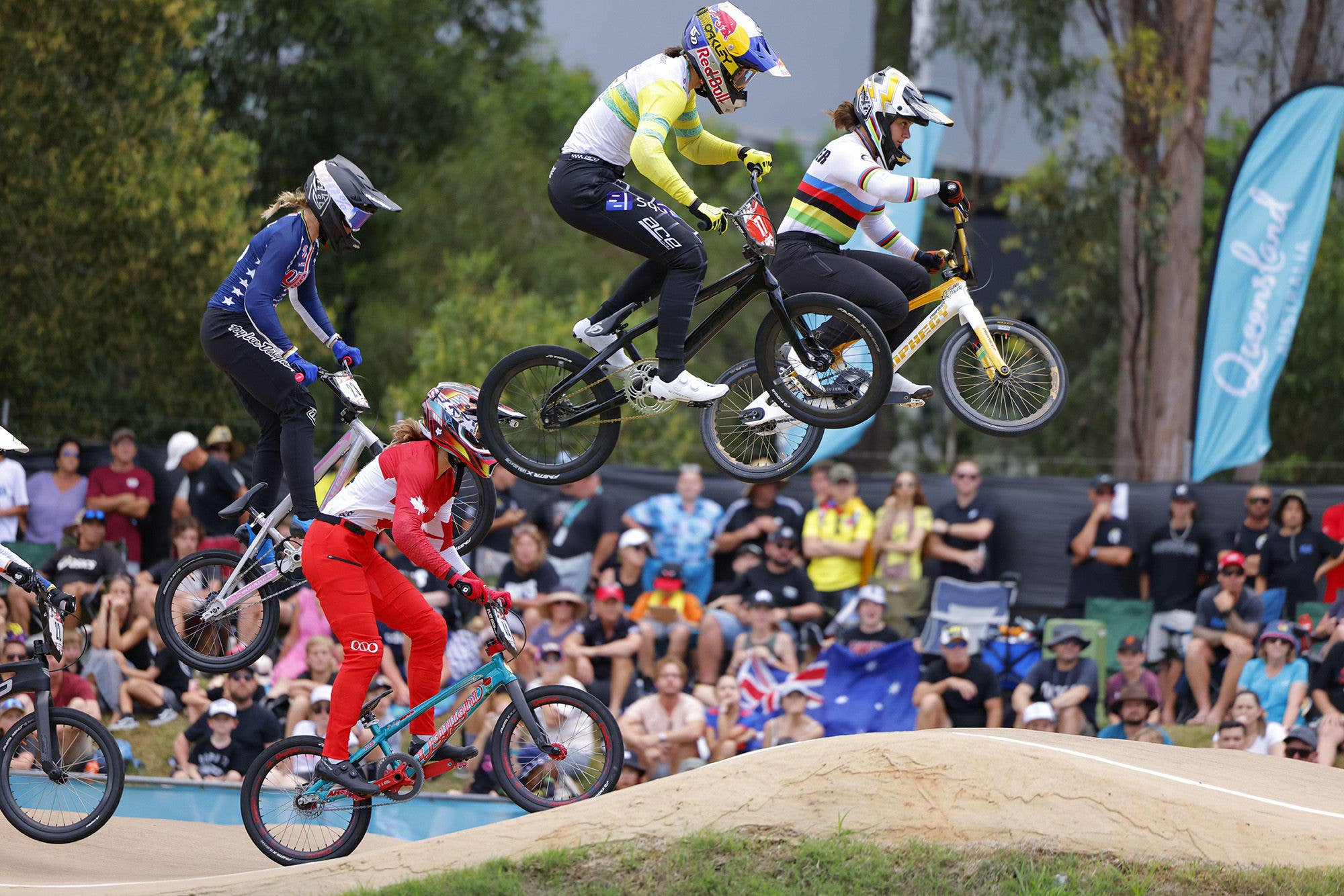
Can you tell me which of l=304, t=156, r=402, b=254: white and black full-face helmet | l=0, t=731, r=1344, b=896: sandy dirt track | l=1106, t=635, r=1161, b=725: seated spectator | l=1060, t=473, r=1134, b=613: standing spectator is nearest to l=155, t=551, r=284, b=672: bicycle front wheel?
l=0, t=731, r=1344, b=896: sandy dirt track

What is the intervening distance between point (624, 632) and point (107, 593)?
4.66 meters

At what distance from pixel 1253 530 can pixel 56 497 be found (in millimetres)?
10956

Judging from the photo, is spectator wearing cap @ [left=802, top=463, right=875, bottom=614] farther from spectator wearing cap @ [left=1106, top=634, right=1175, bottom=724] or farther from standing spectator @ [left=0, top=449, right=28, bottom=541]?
standing spectator @ [left=0, top=449, right=28, bottom=541]

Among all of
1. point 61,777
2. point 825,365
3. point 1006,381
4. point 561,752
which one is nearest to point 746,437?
point 825,365

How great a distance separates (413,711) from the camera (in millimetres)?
8703

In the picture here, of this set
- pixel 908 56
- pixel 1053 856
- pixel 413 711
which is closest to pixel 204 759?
pixel 413 711

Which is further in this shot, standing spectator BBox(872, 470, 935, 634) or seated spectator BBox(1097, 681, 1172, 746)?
standing spectator BBox(872, 470, 935, 634)

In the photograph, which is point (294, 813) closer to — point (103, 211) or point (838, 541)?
point (838, 541)

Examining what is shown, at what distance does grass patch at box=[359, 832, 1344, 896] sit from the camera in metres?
7.96

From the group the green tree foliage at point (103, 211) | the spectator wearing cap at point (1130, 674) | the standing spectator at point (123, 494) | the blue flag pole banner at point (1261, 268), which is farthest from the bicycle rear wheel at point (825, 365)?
the green tree foliage at point (103, 211)

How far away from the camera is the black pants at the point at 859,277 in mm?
9062

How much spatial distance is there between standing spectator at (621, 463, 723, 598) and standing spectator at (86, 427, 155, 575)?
4.75 metres

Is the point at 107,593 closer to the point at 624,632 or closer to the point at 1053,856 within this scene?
the point at 624,632

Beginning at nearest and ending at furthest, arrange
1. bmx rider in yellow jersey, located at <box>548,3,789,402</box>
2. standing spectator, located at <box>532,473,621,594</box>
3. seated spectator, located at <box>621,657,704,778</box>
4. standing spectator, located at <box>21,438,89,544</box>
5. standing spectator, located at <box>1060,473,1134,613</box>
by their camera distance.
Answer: bmx rider in yellow jersey, located at <box>548,3,789,402</box> < seated spectator, located at <box>621,657,704,778</box> < standing spectator, located at <box>1060,473,1134,613</box> < standing spectator, located at <box>532,473,621,594</box> < standing spectator, located at <box>21,438,89,544</box>
